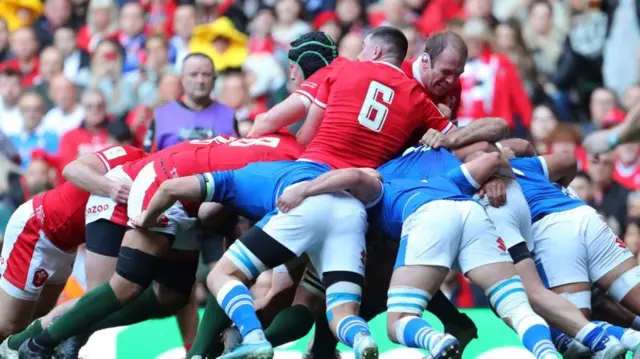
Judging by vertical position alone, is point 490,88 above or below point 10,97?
above

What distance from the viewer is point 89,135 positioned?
12211mm

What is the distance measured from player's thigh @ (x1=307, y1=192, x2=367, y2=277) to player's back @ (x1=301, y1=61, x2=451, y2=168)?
16.7 inches

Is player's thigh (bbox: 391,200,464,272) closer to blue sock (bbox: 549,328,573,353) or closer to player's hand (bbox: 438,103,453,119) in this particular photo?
blue sock (bbox: 549,328,573,353)

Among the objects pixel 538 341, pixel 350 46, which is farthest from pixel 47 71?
pixel 538 341

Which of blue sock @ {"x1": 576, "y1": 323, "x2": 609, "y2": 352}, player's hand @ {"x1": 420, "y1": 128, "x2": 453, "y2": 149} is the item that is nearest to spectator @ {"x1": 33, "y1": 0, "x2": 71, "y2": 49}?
player's hand @ {"x1": 420, "y1": 128, "x2": 453, "y2": 149}

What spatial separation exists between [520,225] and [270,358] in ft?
5.44

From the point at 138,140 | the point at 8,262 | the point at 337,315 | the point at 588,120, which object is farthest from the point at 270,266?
the point at 588,120

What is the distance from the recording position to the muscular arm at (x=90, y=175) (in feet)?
27.6

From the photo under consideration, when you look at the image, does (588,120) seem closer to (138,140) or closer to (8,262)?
(138,140)

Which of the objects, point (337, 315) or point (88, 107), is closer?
point (337, 315)

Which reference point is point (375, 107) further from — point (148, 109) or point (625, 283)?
point (148, 109)

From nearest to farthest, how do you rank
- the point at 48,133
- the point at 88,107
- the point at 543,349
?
the point at 543,349, the point at 88,107, the point at 48,133

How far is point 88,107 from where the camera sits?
12.3 metres

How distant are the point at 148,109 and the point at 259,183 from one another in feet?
16.5
